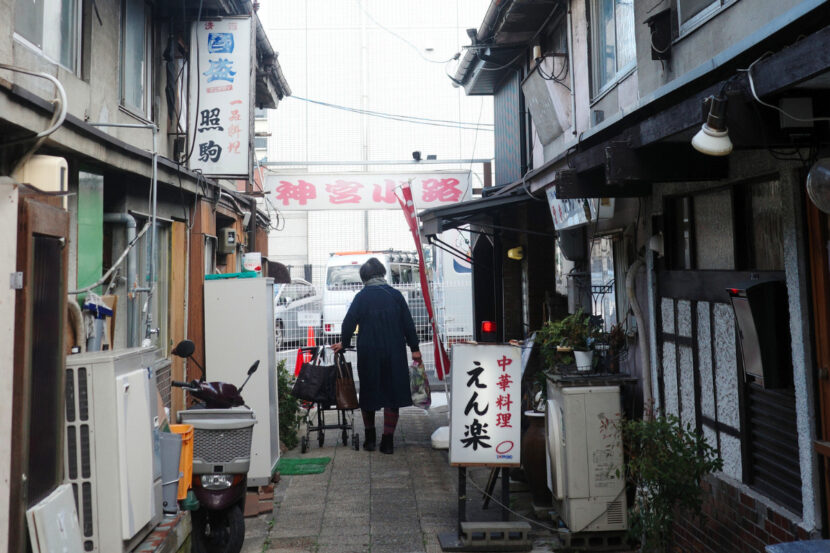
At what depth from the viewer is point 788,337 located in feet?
15.5

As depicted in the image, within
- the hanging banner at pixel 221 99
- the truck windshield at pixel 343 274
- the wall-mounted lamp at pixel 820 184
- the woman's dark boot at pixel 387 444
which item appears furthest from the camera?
the truck windshield at pixel 343 274

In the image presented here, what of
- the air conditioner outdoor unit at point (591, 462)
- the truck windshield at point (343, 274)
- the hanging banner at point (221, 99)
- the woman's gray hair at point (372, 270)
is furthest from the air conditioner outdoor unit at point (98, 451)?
the truck windshield at point (343, 274)

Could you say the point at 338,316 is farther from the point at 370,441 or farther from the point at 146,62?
the point at 146,62

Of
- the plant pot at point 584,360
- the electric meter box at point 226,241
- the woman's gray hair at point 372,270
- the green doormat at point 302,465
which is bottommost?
the green doormat at point 302,465

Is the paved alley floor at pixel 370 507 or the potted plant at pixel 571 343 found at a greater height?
the potted plant at pixel 571 343

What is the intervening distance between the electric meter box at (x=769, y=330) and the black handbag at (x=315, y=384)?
6308mm

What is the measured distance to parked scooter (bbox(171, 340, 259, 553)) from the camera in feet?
20.8

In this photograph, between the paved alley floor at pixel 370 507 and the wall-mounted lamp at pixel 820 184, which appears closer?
the wall-mounted lamp at pixel 820 184

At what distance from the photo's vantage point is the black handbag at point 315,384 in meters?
10.0

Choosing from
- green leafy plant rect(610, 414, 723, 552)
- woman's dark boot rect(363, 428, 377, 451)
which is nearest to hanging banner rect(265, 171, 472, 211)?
woman's dark boot rect(363, 428, 377, 451)

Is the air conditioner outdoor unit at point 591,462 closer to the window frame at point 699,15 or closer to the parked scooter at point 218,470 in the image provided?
the parked scooter at point 218,470

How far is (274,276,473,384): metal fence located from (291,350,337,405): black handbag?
225 inches

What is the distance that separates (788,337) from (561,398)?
2522 millimetres

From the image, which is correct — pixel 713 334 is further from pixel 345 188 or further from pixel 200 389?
pixel 345 188
